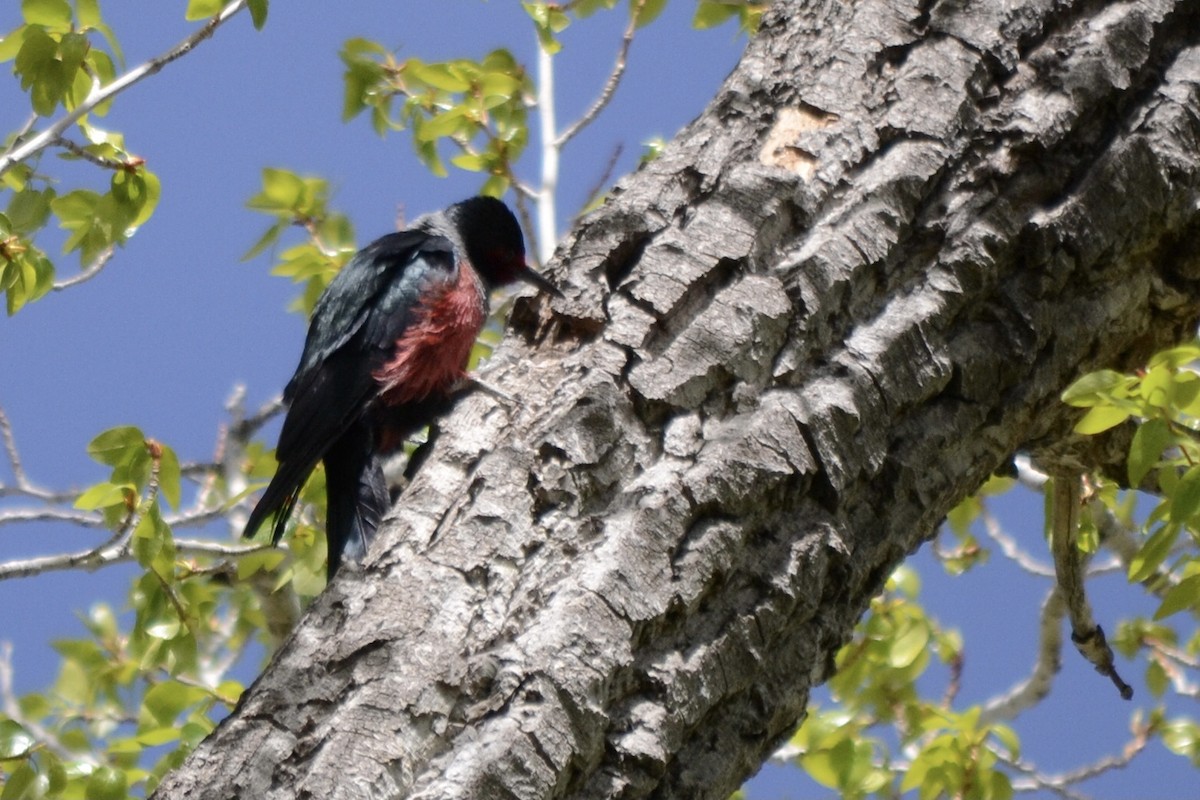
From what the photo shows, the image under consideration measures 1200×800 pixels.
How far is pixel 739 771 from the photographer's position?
1.99m

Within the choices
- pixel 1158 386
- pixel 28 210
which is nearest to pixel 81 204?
pixel 28 210

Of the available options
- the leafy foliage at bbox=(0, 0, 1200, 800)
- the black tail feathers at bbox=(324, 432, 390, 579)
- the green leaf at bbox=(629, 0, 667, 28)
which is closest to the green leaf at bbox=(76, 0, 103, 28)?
the leafy foliage at bbox=(0, 0, 1200, 800)

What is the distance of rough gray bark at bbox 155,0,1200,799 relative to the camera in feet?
5.98

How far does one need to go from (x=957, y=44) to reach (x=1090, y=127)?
330mm

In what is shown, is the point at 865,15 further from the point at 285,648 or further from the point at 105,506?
the point at 105,506

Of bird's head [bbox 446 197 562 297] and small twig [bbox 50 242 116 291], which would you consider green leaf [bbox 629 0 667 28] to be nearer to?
bird's head [bbox 446 197 562 297]

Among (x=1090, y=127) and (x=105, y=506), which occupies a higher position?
(x=1090, y=127)

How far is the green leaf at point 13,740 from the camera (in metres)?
2.99

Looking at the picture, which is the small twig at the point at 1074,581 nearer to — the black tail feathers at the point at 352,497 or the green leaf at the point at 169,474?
the black tail feathers at the point at 352,497

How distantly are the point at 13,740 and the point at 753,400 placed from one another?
210 centimetres

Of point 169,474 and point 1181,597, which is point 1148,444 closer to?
point 1181,597

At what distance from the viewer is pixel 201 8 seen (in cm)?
335

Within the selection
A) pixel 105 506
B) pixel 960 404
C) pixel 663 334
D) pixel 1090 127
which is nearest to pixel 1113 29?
pixel 1090 127

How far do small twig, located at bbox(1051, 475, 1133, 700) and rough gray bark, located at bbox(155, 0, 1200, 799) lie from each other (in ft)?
1.15
